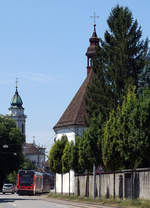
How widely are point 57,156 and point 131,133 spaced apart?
30852 millimetres

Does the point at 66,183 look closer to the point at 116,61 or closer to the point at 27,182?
the point at 27,182

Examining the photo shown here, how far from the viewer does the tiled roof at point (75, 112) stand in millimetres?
81438

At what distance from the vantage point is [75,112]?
3260 inches

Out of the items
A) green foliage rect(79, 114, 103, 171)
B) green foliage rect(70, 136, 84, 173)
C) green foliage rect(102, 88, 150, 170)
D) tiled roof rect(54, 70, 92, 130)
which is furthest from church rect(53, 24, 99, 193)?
green foliage rect(102, 88, 150, 170)

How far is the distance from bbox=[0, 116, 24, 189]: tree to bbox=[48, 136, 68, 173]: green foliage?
2675cm

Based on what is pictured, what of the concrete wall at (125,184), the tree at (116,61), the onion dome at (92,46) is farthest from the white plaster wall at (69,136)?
the concrete wall at (125,184)

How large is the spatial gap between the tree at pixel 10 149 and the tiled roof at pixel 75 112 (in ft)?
38.0

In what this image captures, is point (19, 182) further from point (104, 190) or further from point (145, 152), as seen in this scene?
point (145, 152)

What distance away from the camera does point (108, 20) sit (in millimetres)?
65812

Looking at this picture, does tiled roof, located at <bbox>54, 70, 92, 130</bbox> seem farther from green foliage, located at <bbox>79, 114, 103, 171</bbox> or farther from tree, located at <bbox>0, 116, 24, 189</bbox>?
green foliage, located at <bbox>79, 114, 103, 171</bbox>

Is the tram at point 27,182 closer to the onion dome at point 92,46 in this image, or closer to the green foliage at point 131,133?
the onion dome at point 92,46

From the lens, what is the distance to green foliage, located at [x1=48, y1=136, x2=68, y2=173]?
215 feet

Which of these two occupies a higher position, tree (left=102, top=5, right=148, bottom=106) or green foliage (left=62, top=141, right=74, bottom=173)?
tree (left=102, top=5, right=148, bottom=106)

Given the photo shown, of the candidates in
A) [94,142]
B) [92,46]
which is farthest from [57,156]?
[92,46]
